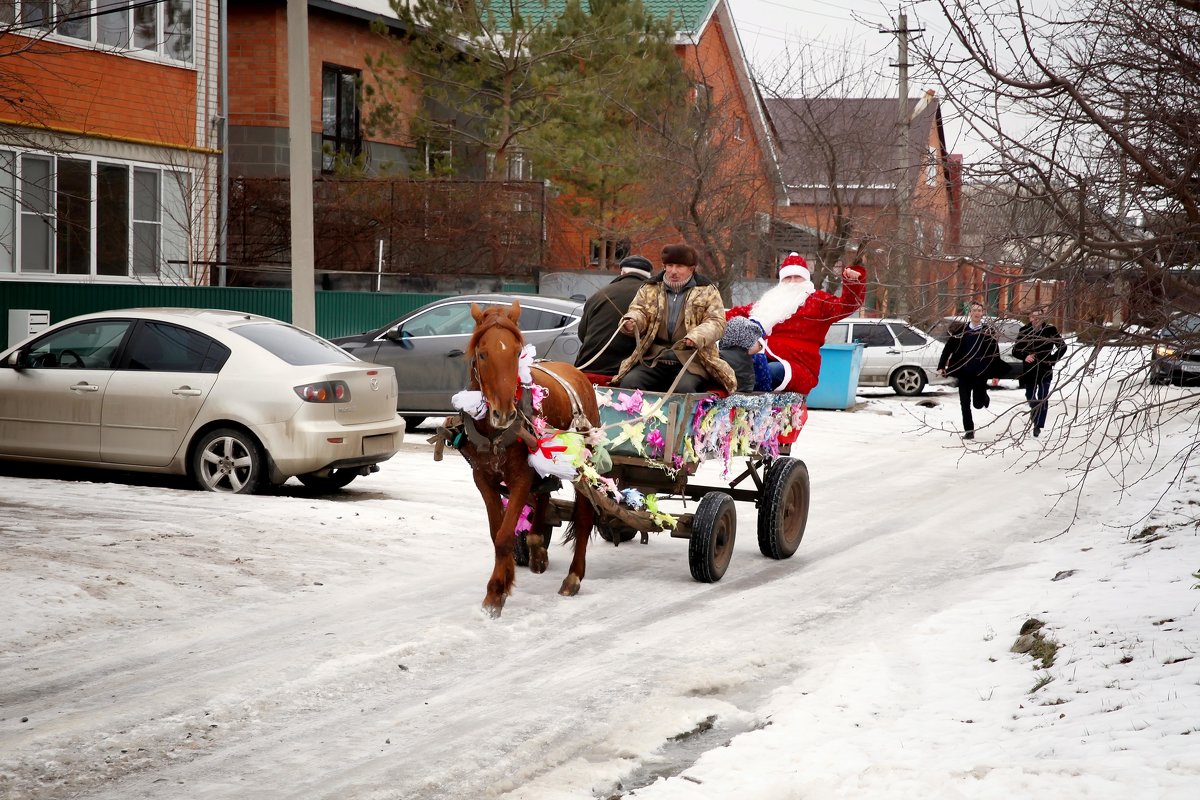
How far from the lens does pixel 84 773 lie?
204 inches

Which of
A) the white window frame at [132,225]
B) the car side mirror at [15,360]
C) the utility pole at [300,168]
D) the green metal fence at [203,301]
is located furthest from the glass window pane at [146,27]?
the car side mirror at [15,360]

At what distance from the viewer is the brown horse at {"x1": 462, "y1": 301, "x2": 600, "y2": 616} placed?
7.51m

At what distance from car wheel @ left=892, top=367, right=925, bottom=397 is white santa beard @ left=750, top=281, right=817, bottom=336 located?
19.6 meters

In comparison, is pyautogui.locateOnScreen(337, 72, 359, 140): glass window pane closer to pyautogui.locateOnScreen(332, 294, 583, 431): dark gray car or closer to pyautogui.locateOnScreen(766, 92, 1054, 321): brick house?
pyautogui.locateOnScreen(766, 92, 1054, 321): brick house

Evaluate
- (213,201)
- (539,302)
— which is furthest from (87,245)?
(539,302)

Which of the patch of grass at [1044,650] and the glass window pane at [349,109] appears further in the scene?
the glass window pane at [349,109]

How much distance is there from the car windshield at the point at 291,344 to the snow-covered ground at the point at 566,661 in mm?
1426

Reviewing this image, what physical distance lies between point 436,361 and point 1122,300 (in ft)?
35.9

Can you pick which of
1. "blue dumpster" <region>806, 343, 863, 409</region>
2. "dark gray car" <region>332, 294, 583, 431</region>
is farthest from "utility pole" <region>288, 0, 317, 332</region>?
"blue dumpster" <region>806, 343, 863, 409</region>

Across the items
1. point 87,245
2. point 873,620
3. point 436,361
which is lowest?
point 873,620

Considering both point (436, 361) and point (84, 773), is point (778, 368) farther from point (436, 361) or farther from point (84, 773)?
point (436, 361)

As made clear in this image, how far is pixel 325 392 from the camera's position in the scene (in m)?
11.7

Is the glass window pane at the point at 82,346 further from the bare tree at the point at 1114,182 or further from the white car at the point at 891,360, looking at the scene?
the white car at the point at 891,360

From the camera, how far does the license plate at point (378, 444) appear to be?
1202 cm
